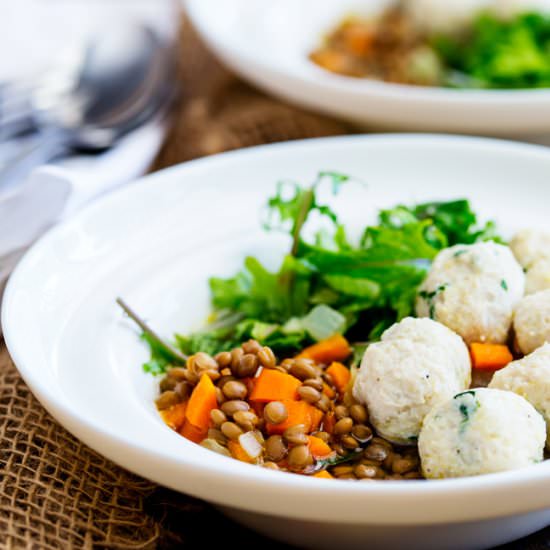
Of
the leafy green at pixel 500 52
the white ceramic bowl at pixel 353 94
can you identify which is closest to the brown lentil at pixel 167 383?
the white ceramic bowl at pixel 353 94

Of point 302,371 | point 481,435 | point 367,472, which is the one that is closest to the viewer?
point 481,435

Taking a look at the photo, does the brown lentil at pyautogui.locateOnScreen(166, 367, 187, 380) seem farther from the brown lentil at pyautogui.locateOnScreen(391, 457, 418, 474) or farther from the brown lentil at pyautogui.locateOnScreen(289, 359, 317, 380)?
the brown lentil at pyautogui.locateOnScreen(391, 457, 418, 474)

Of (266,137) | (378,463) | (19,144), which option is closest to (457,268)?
(378,463)

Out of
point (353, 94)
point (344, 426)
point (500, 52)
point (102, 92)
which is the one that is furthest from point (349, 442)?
point (500, 52)

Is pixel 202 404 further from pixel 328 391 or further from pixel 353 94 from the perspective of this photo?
pixel 353 94

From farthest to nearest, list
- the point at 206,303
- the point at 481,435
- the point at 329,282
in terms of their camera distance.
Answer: the point at 206,303, the point at 329,282, the point at 481,435

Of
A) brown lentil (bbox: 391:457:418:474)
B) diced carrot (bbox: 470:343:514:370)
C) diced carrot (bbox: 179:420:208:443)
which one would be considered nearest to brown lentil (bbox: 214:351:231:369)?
Answer: diced carrot (bbox: 179:420:208:443)

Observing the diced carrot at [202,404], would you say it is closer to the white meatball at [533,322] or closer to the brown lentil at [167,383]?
the brown lentil at [167,383]
